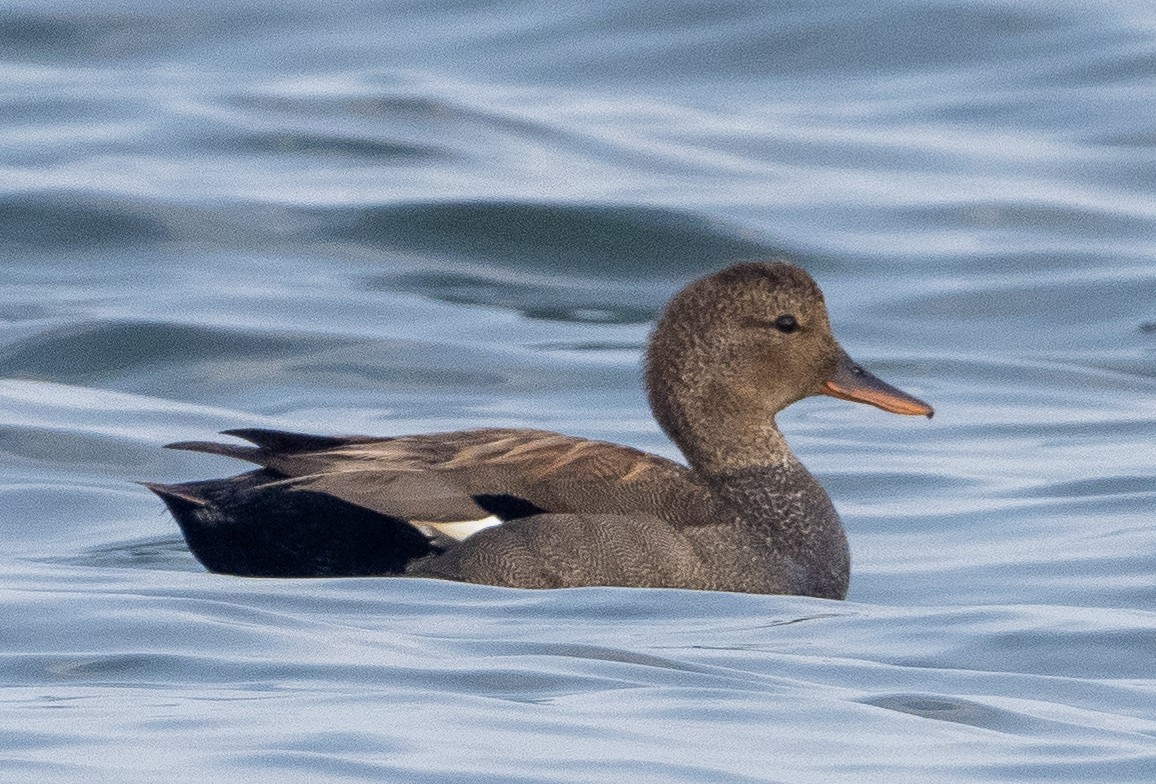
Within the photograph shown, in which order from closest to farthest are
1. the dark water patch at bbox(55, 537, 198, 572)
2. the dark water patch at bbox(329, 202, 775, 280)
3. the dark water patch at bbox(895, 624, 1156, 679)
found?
the dark water patch at bbox(895, 624, 1156, 679)
the dark water patch at bbox(55, 537, 198, 572)
the dark water patch at bbox(329, 202, 775, 280)

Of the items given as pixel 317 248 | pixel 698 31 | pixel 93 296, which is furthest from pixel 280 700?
pixel 698 31

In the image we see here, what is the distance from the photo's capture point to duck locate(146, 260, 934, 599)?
24.3 feet

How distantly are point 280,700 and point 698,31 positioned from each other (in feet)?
48.2

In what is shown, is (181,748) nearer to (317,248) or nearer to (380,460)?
(380,460)

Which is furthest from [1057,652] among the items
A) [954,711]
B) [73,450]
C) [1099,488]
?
[73,450]

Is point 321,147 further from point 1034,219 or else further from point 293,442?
point 293,442

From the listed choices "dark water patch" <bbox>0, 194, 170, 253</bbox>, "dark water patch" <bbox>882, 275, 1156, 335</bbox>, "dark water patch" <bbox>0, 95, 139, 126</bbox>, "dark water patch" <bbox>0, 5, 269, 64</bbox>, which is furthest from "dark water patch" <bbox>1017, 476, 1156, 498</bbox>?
"dark water patch" <bbox>0, 5, 269, 64</bbox>

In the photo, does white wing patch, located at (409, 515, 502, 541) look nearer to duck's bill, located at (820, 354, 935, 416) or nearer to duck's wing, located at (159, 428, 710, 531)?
duck's wing, located at (159, 428, 710, 531)

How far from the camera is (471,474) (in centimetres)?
752

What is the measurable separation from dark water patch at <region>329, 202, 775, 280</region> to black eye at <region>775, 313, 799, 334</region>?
673cm

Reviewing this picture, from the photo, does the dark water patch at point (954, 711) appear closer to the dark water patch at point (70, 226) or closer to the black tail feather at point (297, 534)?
the black tail feather at point (297, 534)

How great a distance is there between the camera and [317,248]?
15125 millimetres

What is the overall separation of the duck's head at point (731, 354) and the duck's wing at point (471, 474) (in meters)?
0.36

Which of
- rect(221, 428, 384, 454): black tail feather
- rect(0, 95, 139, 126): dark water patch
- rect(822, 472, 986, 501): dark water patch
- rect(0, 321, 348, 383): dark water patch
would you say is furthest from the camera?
rect(0, 95, 139, 126): dark water patch
